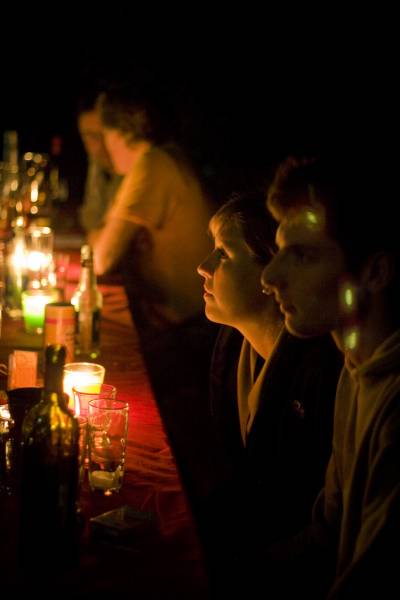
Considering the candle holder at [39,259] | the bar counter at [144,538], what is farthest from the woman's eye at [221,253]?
the candle holder at [39,259]

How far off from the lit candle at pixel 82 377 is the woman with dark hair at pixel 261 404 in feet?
1.14

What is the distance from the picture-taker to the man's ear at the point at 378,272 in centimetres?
126

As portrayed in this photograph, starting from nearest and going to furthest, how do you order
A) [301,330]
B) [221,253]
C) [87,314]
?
1. [301,330]
2. [221,253]
3. [87,314]

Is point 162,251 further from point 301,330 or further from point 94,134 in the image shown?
point 301,330

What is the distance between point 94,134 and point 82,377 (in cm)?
327

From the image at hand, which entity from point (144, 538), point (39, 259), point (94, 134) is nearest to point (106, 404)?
point (144, 538)

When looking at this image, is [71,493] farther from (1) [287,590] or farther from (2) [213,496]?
(2) [213,496]

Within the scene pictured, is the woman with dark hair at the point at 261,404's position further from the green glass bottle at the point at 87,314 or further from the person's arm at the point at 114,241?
the person's arm at the point at 114,241

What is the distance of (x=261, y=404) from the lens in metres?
1.77

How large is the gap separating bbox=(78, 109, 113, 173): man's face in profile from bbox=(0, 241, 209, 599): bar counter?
2.99 meters

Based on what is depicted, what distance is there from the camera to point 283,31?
7285 millimetres

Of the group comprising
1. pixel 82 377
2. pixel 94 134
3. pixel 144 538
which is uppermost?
pixel 94 134

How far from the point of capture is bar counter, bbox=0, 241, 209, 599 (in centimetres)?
109

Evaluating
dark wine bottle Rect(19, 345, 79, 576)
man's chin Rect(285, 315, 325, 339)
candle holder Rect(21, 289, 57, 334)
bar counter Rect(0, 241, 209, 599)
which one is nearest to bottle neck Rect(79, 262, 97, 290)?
candle holder Rect(21, 289, 57, 334)
